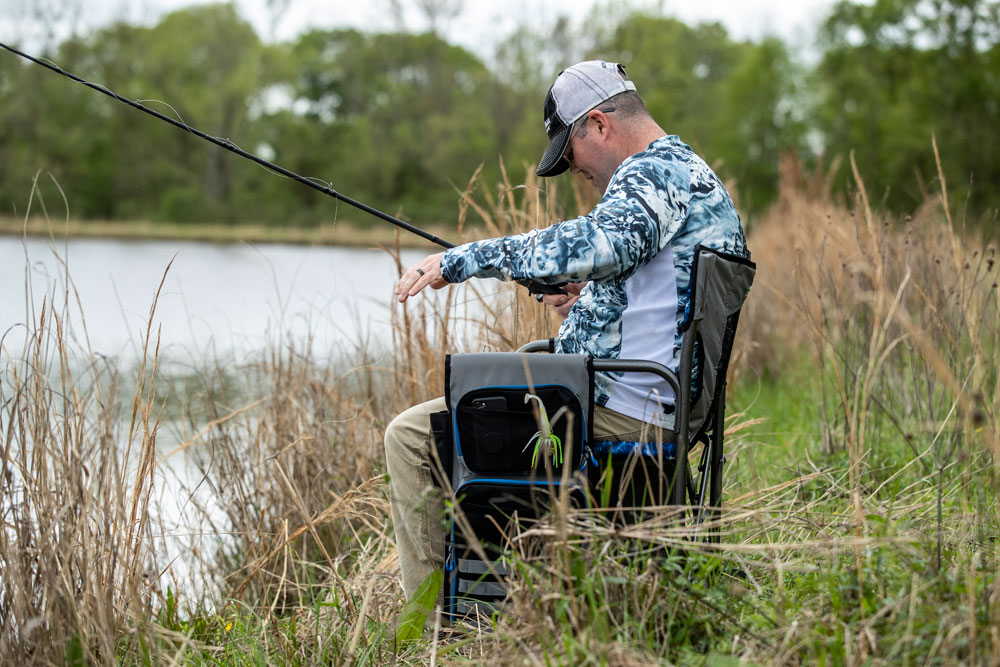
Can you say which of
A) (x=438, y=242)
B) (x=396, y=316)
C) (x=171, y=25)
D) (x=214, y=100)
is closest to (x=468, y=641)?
(x=438, y=242)

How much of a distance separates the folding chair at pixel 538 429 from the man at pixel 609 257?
67 mm

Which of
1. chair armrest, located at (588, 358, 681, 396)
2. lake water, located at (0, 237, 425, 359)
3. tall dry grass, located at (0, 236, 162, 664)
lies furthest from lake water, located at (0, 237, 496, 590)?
chair armrest, located at (588, 358, 681, 396)

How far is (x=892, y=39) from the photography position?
25781 millimetres

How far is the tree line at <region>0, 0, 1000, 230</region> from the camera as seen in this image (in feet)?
83.5

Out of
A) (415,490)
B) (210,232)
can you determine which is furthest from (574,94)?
(210,232)

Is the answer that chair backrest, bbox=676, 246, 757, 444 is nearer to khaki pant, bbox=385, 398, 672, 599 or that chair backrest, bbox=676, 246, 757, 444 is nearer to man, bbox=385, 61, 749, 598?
man, bbox=385, 61, 749, 598

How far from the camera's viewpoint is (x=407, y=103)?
43594 millimetres

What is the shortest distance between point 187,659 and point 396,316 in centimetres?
163

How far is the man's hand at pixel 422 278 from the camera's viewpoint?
7.04 feet

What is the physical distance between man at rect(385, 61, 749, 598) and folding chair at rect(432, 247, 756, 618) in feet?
0.22

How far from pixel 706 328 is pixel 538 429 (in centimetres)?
43

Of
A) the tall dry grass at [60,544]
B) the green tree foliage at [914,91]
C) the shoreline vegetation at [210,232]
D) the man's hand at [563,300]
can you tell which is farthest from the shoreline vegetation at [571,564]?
the shoreline vegetation at [210,232]

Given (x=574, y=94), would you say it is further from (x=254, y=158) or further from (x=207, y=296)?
(x=207, y=296)

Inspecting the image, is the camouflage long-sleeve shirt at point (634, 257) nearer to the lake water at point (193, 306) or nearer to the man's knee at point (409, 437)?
the man's knee at point (409, 437)
